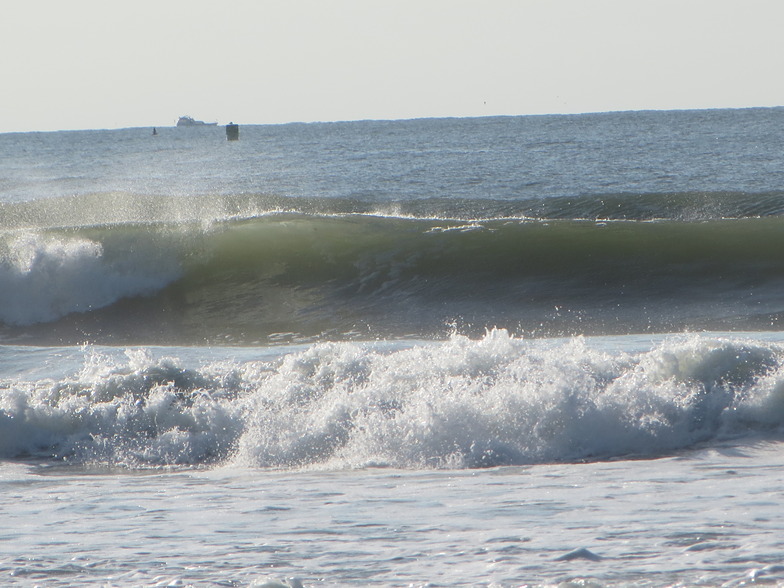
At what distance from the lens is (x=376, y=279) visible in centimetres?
1365

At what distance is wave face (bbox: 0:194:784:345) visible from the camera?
11531 millimetres

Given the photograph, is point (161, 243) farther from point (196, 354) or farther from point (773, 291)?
point (773, 291)

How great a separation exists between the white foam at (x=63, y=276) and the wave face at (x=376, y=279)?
0.02 meters

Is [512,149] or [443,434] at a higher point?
[512,149]

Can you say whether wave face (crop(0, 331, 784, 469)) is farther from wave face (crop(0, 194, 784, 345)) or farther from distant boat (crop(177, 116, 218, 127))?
distant boat (crop(177, 116, 218, 127))

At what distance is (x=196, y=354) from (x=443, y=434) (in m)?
4.07

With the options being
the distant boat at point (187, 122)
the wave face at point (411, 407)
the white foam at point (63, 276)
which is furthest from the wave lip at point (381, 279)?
the distant boat at point (187, 122)

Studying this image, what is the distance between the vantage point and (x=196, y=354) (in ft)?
31.6

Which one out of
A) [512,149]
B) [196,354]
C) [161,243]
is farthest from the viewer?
[512,149]

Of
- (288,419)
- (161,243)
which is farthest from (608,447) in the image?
(161,243)

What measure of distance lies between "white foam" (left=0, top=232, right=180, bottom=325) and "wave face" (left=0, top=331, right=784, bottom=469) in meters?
5.78

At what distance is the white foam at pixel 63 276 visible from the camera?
1335cm

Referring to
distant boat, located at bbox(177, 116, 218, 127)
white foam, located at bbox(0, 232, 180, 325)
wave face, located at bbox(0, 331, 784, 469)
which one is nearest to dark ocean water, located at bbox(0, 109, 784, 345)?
white foam, located at bbox(0, 232, 180, 325)

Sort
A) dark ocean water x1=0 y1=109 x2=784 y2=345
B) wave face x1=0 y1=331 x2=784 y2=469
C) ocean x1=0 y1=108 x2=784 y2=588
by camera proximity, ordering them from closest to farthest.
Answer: ocean x1=0 y1=108 x2=784 y2=588, wave face x1=0 y1=331 x2=784 y2=469, dark ocean water x1=0 y1=109 x2=784 y2=345
